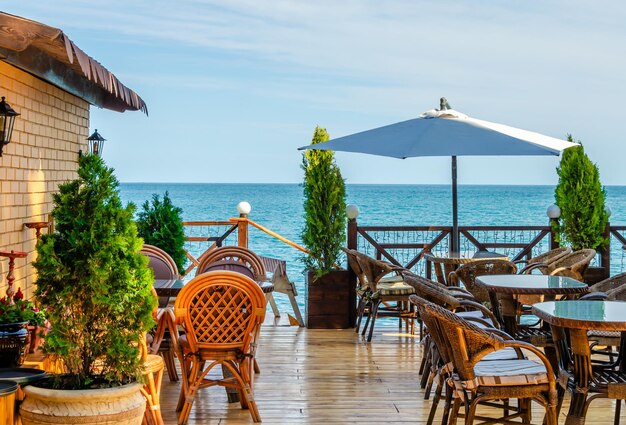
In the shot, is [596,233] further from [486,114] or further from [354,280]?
[486,114]

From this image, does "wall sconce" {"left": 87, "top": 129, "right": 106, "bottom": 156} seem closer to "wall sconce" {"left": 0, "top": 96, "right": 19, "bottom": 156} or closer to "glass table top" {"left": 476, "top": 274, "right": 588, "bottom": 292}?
"wall sconce" {"left": 0, "top": 96, "right": 19, "bottom": 156}

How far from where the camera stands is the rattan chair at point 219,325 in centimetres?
516

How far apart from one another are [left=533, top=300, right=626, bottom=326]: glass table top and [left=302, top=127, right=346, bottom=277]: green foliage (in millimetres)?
4223

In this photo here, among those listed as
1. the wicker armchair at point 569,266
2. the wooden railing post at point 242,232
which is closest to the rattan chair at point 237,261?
the wicker armchair at point 569,266

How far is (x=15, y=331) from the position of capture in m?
4.45

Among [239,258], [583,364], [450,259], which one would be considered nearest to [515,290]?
[583,364]

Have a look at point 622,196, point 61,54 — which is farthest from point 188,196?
point 61,54

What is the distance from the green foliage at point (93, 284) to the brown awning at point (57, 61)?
88cm

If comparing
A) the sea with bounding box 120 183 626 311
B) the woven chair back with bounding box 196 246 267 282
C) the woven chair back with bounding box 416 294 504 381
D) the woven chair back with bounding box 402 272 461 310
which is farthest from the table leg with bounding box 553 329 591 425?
the sea with bounding box 120 183 626 311

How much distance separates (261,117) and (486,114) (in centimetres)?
1193

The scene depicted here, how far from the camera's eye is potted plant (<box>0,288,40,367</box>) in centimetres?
434

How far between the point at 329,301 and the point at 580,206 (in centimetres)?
325

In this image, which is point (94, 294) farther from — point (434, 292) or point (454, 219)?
point (454, 219)

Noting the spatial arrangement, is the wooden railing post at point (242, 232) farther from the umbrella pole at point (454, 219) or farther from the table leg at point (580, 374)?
the table leg at point (580, 374)
